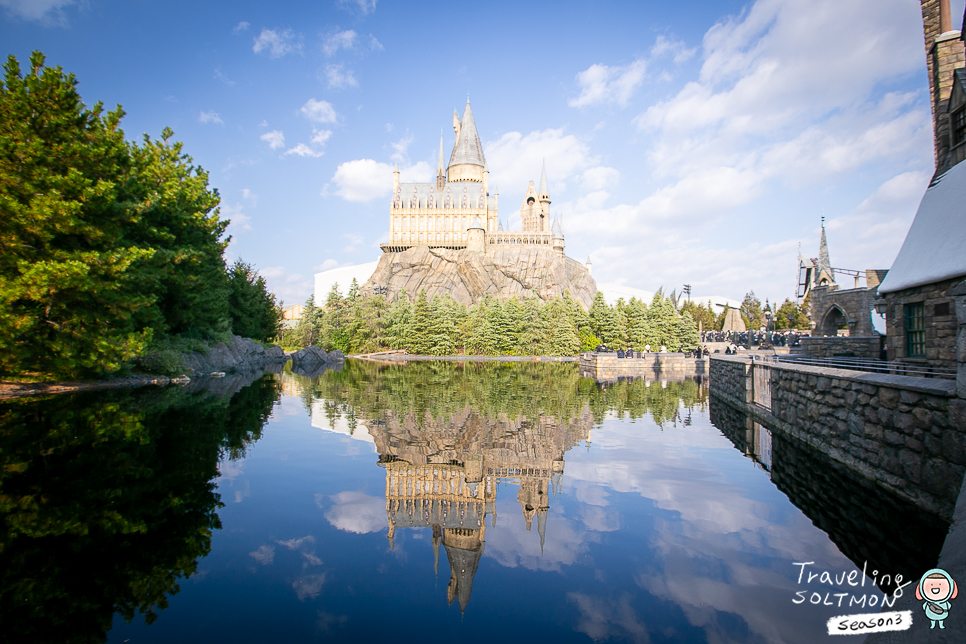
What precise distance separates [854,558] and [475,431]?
322 inches

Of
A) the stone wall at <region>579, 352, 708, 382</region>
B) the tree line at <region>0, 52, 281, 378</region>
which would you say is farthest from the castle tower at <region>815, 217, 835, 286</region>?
the tree line at <region>0, 52, 281, 378</region>

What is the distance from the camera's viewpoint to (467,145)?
97688 millimetres

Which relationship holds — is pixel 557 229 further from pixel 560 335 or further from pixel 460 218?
pixel 560 335

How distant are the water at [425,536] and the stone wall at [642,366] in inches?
1033

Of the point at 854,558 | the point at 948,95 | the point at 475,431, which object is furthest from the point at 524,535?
the point at 948,95

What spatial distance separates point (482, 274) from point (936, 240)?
72588 millimetres

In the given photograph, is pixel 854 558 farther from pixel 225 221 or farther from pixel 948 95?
pixel 225 221

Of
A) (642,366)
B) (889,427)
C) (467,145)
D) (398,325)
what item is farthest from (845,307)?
(467,145)

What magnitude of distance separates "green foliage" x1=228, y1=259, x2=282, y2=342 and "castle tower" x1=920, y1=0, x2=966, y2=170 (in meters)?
47.7

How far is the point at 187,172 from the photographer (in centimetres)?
3222

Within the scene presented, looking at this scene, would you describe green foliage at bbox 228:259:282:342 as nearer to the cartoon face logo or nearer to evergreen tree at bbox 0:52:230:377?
evergreen tree at bbox 0:52:230:377

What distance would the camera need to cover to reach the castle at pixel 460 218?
297 ft

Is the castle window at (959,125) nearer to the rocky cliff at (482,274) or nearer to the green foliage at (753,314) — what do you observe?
the rocky cliff at (482,274)

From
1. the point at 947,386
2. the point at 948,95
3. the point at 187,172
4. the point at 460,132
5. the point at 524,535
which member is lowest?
the point at 524,535
